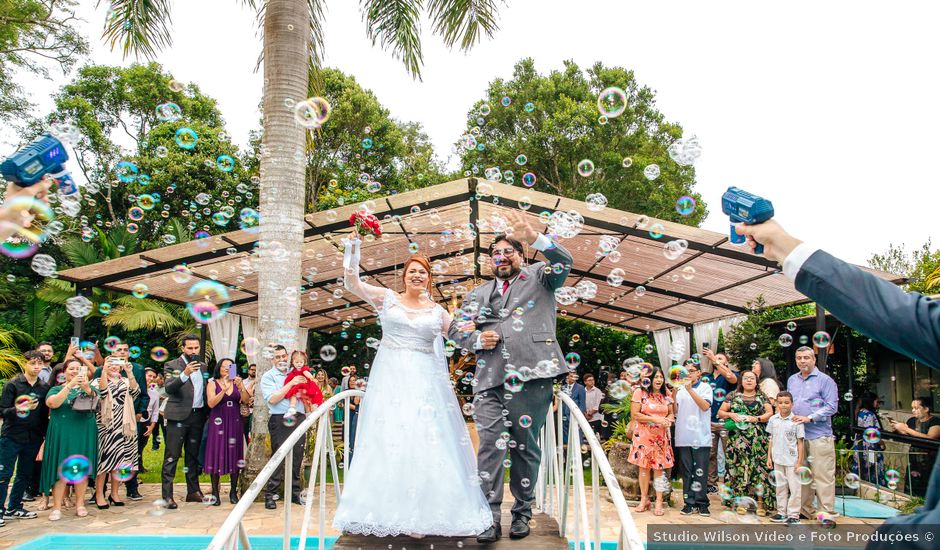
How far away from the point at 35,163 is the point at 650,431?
8.08 m

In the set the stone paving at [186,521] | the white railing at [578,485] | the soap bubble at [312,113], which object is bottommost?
the stone paving at [186,521]

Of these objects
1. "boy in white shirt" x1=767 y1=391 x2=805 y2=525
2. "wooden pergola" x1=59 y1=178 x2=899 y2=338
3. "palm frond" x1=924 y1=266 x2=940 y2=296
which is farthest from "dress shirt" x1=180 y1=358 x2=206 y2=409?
"palm frond" x1=924 y1=266 x2=940 y2=296

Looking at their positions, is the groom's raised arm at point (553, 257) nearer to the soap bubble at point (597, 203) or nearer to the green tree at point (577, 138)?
the soap bubble at point (597, 203)

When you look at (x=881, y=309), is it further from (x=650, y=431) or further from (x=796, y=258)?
(x=650, y=431)

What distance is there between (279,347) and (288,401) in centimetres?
75

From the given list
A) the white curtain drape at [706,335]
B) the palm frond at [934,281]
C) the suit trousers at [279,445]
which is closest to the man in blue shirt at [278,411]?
the suit trousers at [279,445]

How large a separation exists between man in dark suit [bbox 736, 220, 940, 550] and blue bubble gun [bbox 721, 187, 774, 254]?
0.19m

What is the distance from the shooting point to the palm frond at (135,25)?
895 cm

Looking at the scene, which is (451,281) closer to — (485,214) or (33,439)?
(485,214)

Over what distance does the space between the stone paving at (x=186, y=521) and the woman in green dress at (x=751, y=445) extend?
334 millimetres

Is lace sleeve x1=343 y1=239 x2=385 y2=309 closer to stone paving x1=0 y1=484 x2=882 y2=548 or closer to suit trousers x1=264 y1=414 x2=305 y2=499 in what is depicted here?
stone paving x1=0 y1=484 x2=882 y2=548

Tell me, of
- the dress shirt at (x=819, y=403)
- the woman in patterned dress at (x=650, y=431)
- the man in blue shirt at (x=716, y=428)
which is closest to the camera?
the dress shirt at (x=819, y=403)

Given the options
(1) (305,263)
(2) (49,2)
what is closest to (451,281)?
(1) (305,263)

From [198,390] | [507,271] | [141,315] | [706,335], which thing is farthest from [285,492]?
[141,315]
